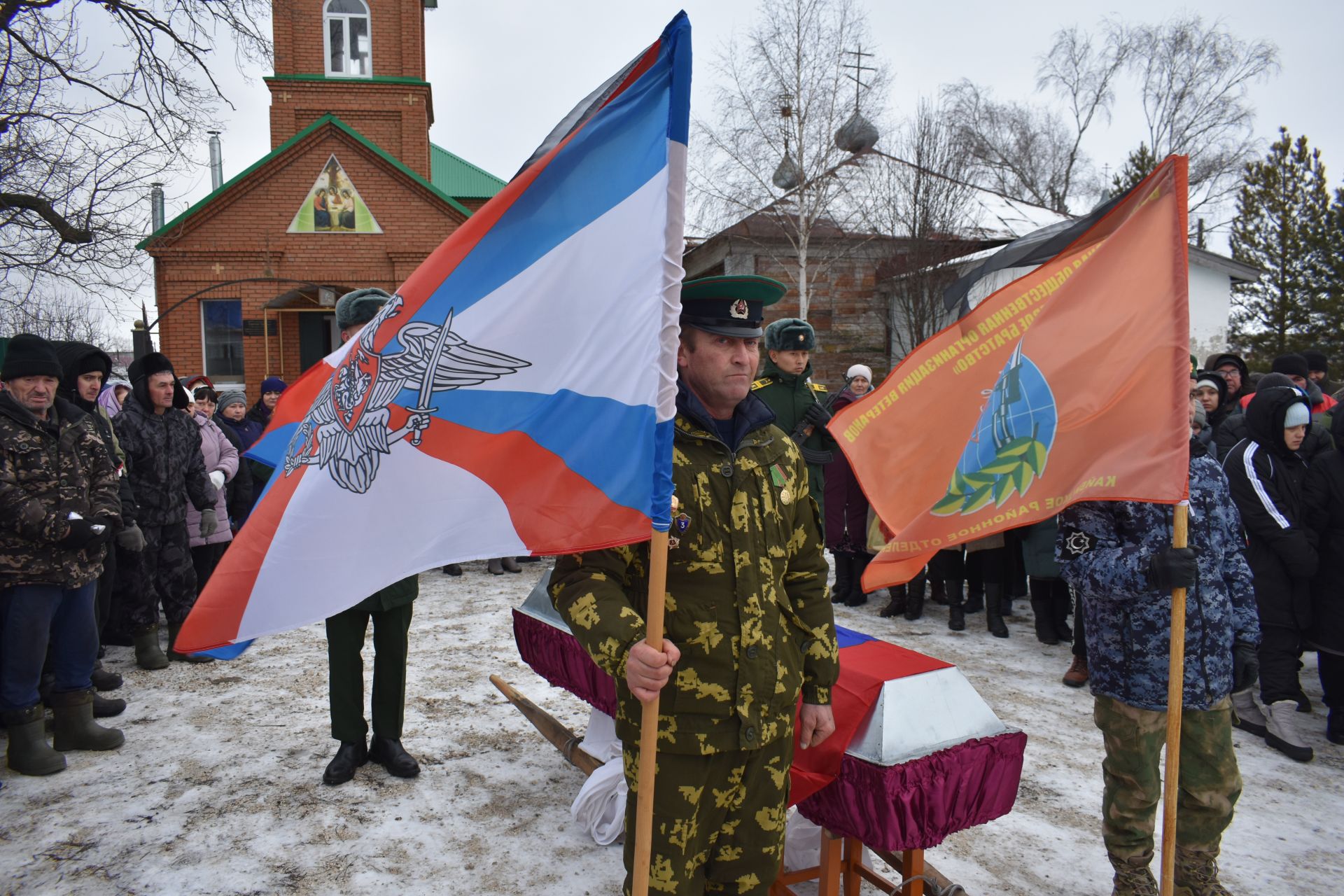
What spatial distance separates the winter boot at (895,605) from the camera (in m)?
7.75

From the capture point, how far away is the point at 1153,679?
9.77 feet

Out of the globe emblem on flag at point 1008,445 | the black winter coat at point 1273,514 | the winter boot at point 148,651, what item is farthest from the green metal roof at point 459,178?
the globe emblem on flag at point 1008,445

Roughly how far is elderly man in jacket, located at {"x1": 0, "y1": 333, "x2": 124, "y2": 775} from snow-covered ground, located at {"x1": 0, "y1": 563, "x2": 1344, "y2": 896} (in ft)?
0.71

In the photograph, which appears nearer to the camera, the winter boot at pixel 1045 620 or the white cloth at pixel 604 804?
the white cloth at pixel 604 804

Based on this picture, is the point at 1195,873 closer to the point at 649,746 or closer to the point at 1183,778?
the point at 1183,778

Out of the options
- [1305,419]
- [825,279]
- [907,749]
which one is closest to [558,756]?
[907,749]

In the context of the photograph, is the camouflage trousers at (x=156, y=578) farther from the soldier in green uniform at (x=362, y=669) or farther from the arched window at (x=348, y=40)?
the arched window at (x=348, y=40)

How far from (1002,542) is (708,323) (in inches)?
216

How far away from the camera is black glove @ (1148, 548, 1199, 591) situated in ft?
8.71

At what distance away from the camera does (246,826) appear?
372cm

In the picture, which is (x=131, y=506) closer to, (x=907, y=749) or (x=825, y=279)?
(x=907, y=749)

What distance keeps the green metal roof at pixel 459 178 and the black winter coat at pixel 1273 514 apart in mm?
22266

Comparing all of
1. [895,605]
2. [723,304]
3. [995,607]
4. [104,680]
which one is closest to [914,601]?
[895,605]

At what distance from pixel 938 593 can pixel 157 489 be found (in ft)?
22.8
